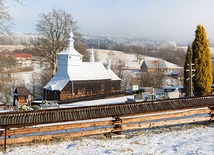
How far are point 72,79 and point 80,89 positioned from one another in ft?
6.16

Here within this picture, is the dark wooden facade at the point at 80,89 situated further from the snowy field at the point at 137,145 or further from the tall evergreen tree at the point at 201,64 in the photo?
the snowy field at the point at 137,145

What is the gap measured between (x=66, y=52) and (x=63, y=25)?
5923 mm

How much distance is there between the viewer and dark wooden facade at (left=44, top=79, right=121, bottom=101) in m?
28.9

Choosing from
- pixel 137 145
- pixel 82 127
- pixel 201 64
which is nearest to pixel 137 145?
pixel 137 145

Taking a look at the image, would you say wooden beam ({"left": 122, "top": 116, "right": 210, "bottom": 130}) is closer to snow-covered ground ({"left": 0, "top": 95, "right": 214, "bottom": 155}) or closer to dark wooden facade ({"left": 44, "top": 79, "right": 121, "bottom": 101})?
snow-covered ground ({"left": 0, "top": 95, "right": 214, "bottom": 155})

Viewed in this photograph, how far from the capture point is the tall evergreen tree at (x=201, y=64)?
855 inches

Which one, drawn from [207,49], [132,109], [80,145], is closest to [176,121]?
[132,109]

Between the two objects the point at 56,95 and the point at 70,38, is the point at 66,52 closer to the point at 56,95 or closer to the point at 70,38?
the point at 70,38

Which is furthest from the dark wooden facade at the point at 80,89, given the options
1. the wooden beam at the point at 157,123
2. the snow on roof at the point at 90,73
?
the wooden beam at the point at 157,123

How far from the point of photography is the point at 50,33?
3375 centimetres

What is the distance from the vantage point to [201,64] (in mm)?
21828

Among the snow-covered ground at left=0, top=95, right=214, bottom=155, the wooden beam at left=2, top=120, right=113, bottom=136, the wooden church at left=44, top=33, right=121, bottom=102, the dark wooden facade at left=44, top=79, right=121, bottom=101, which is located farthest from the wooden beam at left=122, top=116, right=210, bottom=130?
the dark wooden facade at left=44, top=79, right=121, bottom=101

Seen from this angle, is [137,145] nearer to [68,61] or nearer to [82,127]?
[82,127]

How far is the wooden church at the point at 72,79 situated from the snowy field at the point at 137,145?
18115 millimetres
